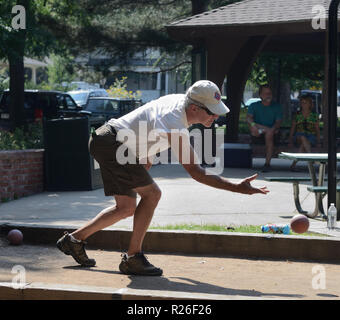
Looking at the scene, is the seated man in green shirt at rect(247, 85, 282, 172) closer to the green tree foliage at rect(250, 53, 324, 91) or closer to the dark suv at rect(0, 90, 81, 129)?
the dark suv at rect(0, 90, 81, 129)

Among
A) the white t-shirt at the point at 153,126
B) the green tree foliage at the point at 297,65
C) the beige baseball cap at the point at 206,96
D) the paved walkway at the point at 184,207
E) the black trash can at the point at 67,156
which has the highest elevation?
the green tree foliage at the point at 297,65

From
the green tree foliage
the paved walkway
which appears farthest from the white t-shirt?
the green tree foliage

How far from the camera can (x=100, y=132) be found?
6113 mm

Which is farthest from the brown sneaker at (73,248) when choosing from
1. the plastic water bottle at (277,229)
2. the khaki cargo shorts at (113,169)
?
the plastic water bottle at (277,229)

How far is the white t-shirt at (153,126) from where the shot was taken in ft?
18.5

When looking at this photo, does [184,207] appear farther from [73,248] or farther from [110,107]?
[110,107]

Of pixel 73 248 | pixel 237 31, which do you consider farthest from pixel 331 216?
pixel 237 31

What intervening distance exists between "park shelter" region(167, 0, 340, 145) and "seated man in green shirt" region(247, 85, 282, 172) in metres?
1.02

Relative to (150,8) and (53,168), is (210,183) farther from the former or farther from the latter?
(150,8)

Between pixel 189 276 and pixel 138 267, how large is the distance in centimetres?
45

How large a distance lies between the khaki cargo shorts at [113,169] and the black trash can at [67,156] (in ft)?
18.0

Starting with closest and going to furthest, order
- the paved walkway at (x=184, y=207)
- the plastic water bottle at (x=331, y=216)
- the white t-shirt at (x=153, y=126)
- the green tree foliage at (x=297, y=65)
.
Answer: the white t-shirt at (x=153, y=126) → the plastic water bottle at (x=331, y=216) → the paved walkway at (x=184, y=207) → the green tree foliage at (x=297, y=65)

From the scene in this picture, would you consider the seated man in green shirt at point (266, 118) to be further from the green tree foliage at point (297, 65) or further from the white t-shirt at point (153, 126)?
the green tree foliage at point (297, 65)
